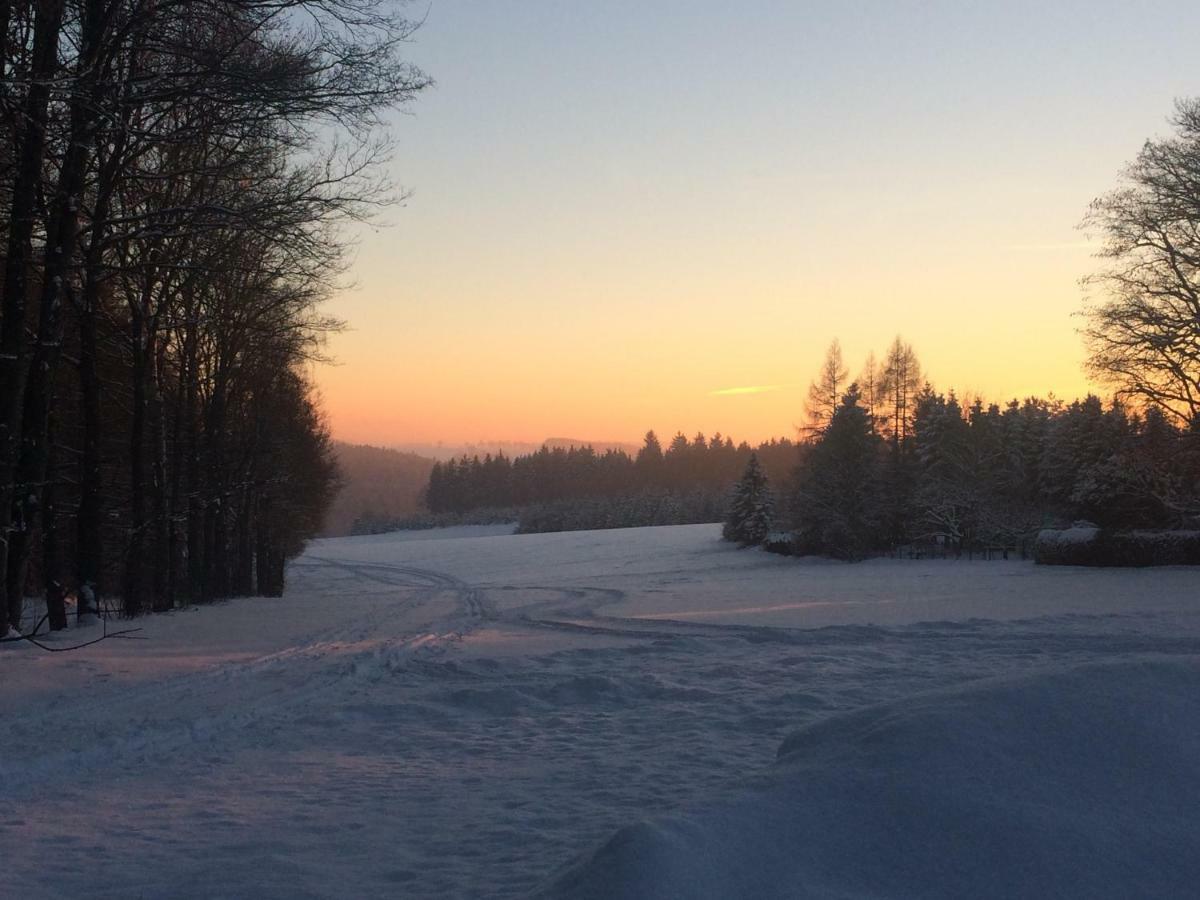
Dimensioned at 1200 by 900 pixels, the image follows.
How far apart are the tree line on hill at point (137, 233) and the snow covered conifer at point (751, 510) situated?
117 feet

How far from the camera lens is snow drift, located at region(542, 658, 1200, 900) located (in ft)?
11.8

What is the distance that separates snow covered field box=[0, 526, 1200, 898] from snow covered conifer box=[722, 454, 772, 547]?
40.0 m

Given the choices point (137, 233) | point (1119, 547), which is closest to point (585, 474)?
point (1119, 547)

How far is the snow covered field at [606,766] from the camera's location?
12.6 feet

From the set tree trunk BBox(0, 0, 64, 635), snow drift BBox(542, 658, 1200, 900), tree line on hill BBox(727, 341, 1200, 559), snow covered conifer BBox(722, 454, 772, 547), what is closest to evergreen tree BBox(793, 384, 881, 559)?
tree line on hill BBox(727, 341, 1200, 559)

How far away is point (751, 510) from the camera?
55125mm

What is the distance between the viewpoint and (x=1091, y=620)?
15359 mm

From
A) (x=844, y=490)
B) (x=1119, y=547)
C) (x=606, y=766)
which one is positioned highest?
(x=844, y=490)

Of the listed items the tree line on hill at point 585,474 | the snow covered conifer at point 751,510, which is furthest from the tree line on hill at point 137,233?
the tree line on hill at point 585,474

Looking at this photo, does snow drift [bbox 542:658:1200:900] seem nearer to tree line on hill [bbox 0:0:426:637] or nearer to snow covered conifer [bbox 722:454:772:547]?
tree line on hill [bbox 0:0:426:637]

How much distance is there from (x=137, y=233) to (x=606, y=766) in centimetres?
876

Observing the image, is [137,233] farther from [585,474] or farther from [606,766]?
[585,474]

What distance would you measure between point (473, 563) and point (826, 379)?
22.8 m

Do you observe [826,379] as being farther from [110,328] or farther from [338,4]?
[338,4]
